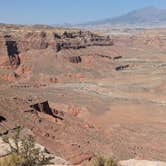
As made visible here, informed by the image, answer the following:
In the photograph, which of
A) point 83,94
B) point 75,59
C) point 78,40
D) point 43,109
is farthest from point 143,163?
point 78,40

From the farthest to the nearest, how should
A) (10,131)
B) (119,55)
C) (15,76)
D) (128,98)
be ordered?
(119,55), (15,76), (128,98), (10,131)

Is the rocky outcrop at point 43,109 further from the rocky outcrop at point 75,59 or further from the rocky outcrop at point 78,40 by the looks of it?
the rocky outcrop at point 78,40

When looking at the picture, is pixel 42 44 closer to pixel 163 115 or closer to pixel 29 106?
pixel 163 115

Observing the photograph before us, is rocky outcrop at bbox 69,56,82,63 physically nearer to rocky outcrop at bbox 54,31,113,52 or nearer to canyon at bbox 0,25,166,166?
canyon at bbox 0,25,166,166

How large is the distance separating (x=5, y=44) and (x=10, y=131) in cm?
6058

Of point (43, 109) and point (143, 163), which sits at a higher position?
point (143, 163)

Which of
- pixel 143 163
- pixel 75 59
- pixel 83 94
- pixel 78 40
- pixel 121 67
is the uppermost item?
pixel 143 163

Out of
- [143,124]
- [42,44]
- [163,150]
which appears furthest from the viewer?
[42,44]

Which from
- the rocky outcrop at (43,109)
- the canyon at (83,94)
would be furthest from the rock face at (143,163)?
the rocky outcrop at (43,109)

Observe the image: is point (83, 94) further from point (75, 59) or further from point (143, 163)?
point (143, 163)

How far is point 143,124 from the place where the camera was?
1801 inches

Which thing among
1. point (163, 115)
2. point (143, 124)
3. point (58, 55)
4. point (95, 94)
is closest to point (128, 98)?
point (95, 94)

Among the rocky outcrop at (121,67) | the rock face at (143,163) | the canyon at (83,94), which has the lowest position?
the rocky outcrop at (121,67)

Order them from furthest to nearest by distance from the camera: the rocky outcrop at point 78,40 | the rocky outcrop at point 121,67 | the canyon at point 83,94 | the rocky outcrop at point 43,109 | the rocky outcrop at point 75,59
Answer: the rocky outcrop at point 78,40
the rocky outcrop at point 121,67
the rocky outcrop at point 75,59
the rocky outcrop at point 43,109
the canyon at point 83,94
